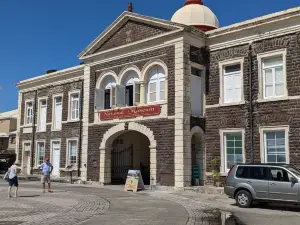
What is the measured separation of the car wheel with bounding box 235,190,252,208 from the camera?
1378 centimetres

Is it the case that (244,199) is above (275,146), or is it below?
below

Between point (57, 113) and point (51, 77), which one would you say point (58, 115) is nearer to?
point (57, 113)

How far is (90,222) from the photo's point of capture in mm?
10242

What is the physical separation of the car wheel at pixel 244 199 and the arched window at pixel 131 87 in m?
9.00

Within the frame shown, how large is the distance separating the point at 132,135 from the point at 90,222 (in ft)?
47.6

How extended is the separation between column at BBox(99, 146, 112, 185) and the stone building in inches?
2.3

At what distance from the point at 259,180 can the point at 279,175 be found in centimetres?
72

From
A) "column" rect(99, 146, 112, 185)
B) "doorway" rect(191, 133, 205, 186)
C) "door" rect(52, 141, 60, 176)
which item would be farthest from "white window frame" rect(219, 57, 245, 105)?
"door" rect(52, 141, 60, 176)

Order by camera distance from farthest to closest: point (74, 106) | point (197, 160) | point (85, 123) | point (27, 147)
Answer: point (27, 147)
point (74, 106)
point (85, 123)
point (197, 160)

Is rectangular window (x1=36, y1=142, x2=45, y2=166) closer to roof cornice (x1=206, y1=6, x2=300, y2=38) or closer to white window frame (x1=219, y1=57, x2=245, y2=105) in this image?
white window frame (x1=219, y1=57, x2=245, y2=105)

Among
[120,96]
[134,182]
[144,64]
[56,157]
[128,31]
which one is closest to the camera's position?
[134,182]

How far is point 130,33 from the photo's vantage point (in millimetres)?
22219

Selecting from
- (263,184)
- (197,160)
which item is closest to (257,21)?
(197,160)

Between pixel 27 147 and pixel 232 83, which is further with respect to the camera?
pixel 27 147
